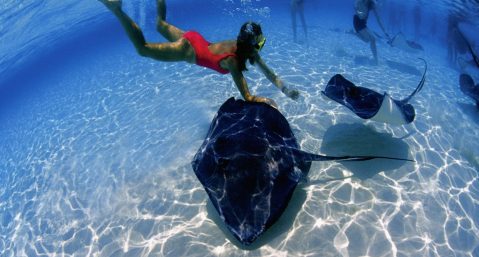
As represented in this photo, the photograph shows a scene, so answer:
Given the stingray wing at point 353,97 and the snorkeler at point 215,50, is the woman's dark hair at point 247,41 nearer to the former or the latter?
the snorkeler at point 215,50

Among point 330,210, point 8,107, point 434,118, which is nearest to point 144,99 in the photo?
point 330,210

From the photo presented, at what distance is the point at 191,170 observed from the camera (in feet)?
20.9

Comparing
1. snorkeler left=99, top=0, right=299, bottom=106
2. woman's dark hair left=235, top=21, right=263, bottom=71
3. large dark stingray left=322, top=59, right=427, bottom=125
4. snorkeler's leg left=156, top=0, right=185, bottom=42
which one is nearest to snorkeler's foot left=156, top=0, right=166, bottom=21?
snorkeler's leg left=156, top=0, right=185, bottom=42

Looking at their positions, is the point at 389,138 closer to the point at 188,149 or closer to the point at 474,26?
the point at 188,149

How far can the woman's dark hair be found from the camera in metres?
5.25

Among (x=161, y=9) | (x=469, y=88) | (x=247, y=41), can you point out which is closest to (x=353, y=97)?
(x=247, y=41)

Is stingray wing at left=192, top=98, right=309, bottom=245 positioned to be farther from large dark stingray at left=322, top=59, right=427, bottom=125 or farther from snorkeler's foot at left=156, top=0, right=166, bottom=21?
snorkeler's foot at left=156, top=0, right=166, bottom=21

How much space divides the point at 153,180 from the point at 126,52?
13.5 meters

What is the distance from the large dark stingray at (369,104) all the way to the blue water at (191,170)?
3.35ft

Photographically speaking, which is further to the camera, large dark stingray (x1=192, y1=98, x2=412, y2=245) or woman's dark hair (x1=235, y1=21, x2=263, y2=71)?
woman's dark hair (x1=235, y1=21, x2=263, y2=71)

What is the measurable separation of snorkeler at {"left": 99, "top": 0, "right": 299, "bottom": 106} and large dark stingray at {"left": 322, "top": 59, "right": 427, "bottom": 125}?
2.98 feet

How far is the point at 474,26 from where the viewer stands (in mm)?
22438

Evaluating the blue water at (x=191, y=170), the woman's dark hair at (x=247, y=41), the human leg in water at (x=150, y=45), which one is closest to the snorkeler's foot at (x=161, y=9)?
the human leg in water at (x=150, y=45)

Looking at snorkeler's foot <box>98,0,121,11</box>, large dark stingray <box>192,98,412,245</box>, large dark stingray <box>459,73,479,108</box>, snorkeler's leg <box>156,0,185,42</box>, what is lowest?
large dark stingray <box>459,73,479,108</box>
